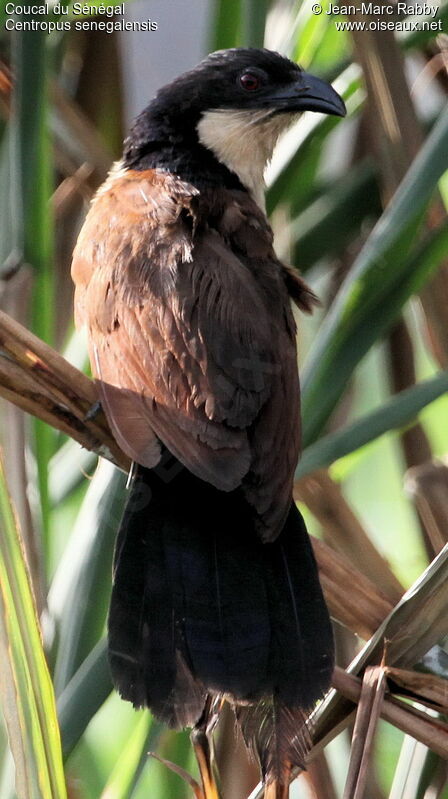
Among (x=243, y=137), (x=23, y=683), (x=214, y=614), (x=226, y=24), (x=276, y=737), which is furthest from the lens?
(x=243, y=137)

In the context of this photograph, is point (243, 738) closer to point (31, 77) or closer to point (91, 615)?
point (91, 615)

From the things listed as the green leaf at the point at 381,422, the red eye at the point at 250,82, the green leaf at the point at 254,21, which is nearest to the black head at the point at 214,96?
the red eye at the point at 250,82

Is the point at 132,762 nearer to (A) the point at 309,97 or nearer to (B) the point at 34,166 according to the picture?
(B) the point at 34,166

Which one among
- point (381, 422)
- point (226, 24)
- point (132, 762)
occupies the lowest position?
point (132, 762)

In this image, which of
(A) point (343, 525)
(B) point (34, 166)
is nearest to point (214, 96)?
(B) point (34, 166)

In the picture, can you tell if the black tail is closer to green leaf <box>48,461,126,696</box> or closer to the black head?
green leaf <box>48,461,126,696</box>

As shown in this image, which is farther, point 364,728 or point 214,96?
point 214,96

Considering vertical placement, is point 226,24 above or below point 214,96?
above
